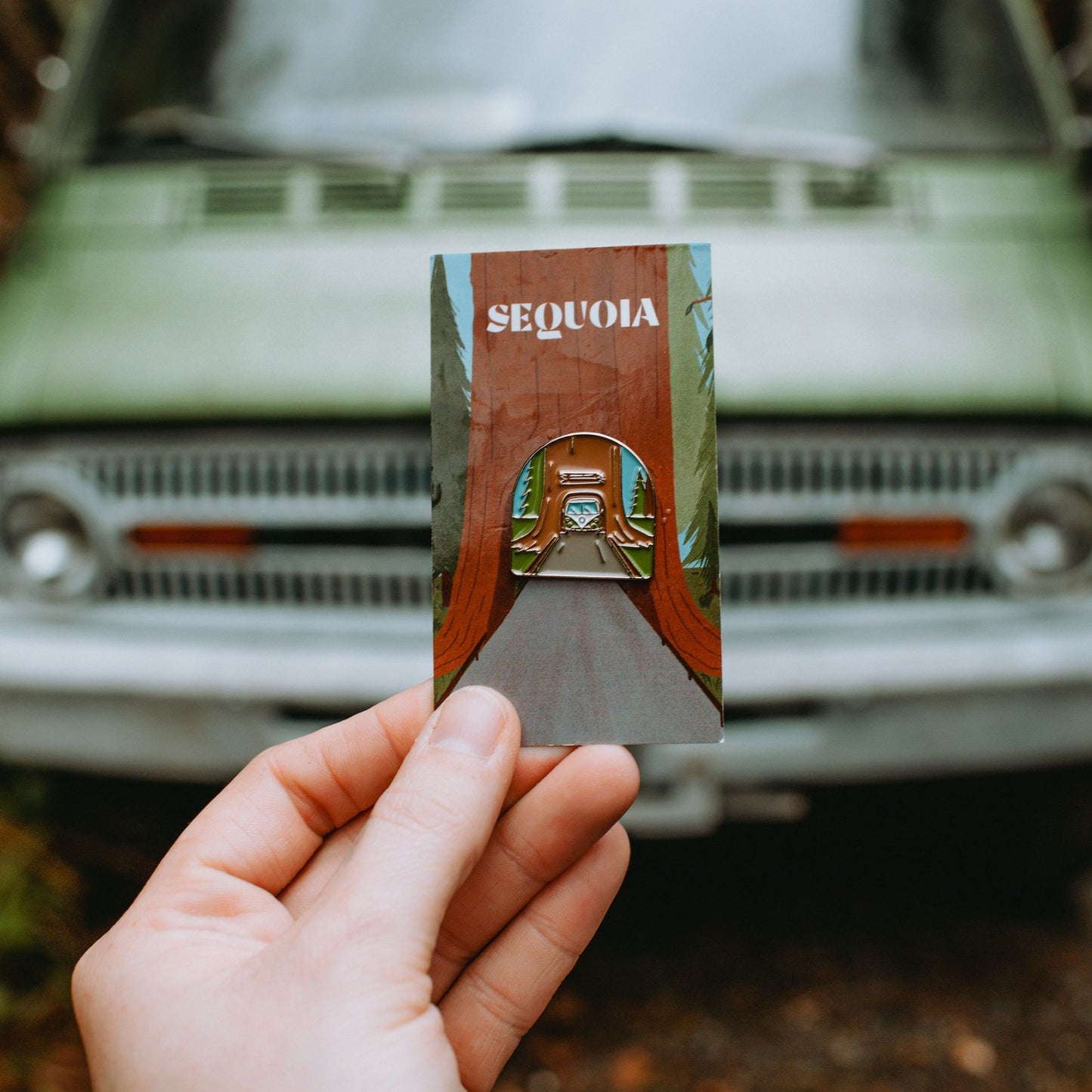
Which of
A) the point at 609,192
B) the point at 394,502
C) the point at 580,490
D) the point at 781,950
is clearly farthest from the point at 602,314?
the point at 781,950

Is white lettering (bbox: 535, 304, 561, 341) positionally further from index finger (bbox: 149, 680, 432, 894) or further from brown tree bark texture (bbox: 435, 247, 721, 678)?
index finger (bbox: 149, 680, 432, 894)

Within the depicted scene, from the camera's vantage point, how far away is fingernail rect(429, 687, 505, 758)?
91 centimetres

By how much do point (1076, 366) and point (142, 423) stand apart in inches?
63.6

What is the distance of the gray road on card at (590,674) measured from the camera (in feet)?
3.26

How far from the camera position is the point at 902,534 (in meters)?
1.76

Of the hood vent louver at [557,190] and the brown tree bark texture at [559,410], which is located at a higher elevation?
the hood vent louver at [557,190]

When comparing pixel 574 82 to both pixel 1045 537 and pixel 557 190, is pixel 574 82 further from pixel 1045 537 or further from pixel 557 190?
pixel 1045 537

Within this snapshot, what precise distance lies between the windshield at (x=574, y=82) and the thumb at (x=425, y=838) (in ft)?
5.00

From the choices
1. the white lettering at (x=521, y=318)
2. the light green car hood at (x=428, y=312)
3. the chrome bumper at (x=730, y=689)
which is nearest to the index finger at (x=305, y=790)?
the white lettering at (x=521, y=318)

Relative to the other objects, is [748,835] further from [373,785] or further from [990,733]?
[373,785]

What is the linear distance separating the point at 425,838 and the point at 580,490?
36 centimetres

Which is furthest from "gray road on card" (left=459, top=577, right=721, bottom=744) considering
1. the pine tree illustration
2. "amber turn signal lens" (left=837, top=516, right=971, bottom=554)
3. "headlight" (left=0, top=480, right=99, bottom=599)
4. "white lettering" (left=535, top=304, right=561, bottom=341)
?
"headlight" (left=0, top=480, right=99, bottom=599)

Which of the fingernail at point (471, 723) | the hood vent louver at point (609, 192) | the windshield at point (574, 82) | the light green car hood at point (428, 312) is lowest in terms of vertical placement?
the fingernail at point (471, 723)

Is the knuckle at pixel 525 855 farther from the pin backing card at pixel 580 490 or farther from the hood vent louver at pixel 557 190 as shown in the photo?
the hood vent louver at pixel 557 190
